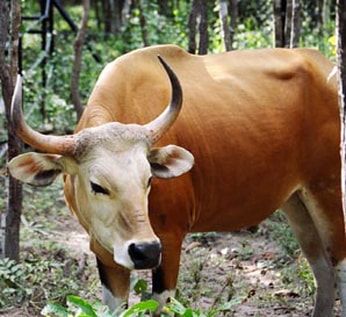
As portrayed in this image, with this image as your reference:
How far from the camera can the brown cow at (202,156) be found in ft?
16.5

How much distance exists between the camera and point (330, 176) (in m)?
6.22

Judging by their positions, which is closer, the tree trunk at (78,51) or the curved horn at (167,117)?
the curved horn at (167,117)

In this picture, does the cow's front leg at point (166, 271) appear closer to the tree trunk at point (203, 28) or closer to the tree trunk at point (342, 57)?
the tree trunk at point (342, 57)

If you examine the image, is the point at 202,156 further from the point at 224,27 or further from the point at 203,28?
the point at 224,27

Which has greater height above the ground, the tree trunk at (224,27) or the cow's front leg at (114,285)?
the tree trunk at (224,27)

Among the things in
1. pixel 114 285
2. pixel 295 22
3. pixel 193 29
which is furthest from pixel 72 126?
pixel 114 285

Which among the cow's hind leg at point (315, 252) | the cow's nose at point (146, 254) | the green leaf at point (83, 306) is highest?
the green leaf at point (83, 306)

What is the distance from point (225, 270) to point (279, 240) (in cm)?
59

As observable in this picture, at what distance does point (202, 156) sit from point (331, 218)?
1005 millimetres

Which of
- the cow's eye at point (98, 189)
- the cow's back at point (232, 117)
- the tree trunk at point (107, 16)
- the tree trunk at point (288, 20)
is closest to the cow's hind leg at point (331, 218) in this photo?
the cow's back at point (232, 117)

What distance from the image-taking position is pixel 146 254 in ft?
15.5

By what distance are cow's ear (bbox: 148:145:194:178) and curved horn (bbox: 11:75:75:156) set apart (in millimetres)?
446

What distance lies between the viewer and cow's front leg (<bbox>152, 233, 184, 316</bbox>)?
5.59m

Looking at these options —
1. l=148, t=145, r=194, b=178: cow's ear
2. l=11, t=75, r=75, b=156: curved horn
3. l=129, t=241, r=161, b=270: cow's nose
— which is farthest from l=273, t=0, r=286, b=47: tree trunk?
l=129, t=241, r=161, b=270: cow's nose
